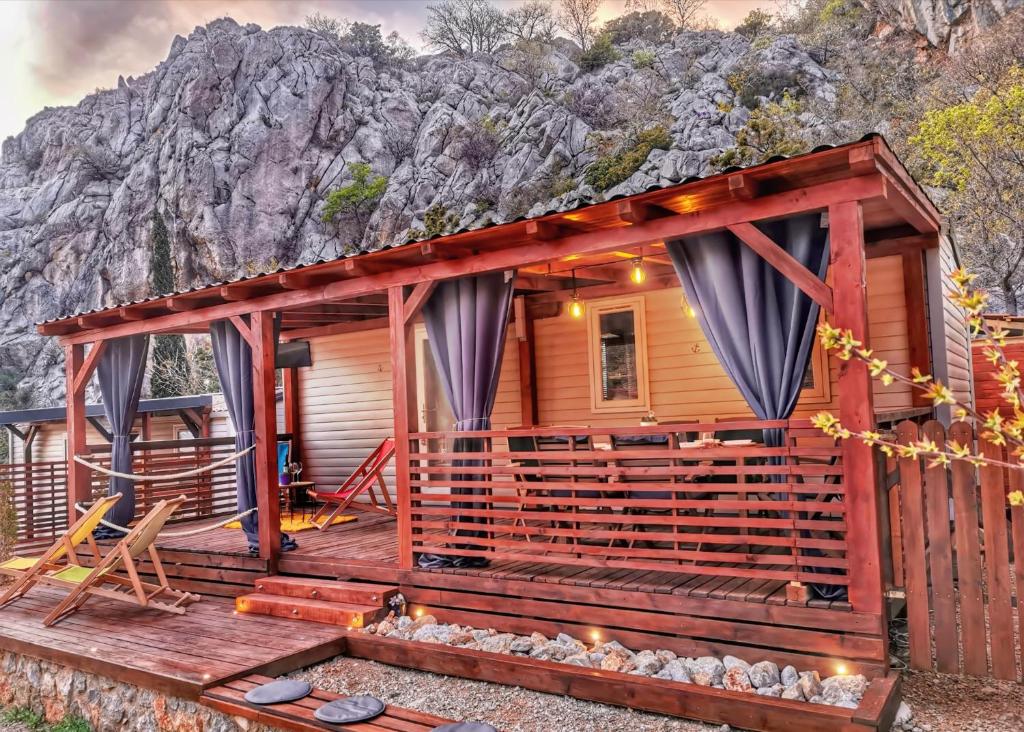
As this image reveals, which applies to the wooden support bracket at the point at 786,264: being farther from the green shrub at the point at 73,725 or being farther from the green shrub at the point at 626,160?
the green shrub at the point at 626,160

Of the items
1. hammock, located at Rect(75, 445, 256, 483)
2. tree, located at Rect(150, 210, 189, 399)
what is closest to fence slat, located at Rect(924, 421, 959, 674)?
hammock, located at Rect(75, 445, 256, 483)

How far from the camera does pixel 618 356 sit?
767 centimetres

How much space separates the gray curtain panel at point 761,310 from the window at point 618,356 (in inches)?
109

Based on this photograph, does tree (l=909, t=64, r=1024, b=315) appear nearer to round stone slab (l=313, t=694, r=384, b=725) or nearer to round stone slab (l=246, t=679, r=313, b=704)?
round stone slab (l=313, t=694, r=384, b=725)

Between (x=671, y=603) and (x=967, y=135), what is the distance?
15.6m

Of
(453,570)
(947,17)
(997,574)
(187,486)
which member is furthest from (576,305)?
(947,17)

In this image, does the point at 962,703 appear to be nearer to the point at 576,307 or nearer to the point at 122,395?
the point at 576,307

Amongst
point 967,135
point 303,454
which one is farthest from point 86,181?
point 967,135

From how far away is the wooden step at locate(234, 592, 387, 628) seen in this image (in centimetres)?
544

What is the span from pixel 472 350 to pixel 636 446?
4.62 feet

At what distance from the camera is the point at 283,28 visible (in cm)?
3712

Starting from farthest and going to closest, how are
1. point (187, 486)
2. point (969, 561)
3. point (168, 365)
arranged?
1. point (168, 365)
2. point (187, 486)
3. point (969, 561)

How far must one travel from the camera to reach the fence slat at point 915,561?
13.4 ft

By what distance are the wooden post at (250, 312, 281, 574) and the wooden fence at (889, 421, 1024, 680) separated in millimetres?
4902
